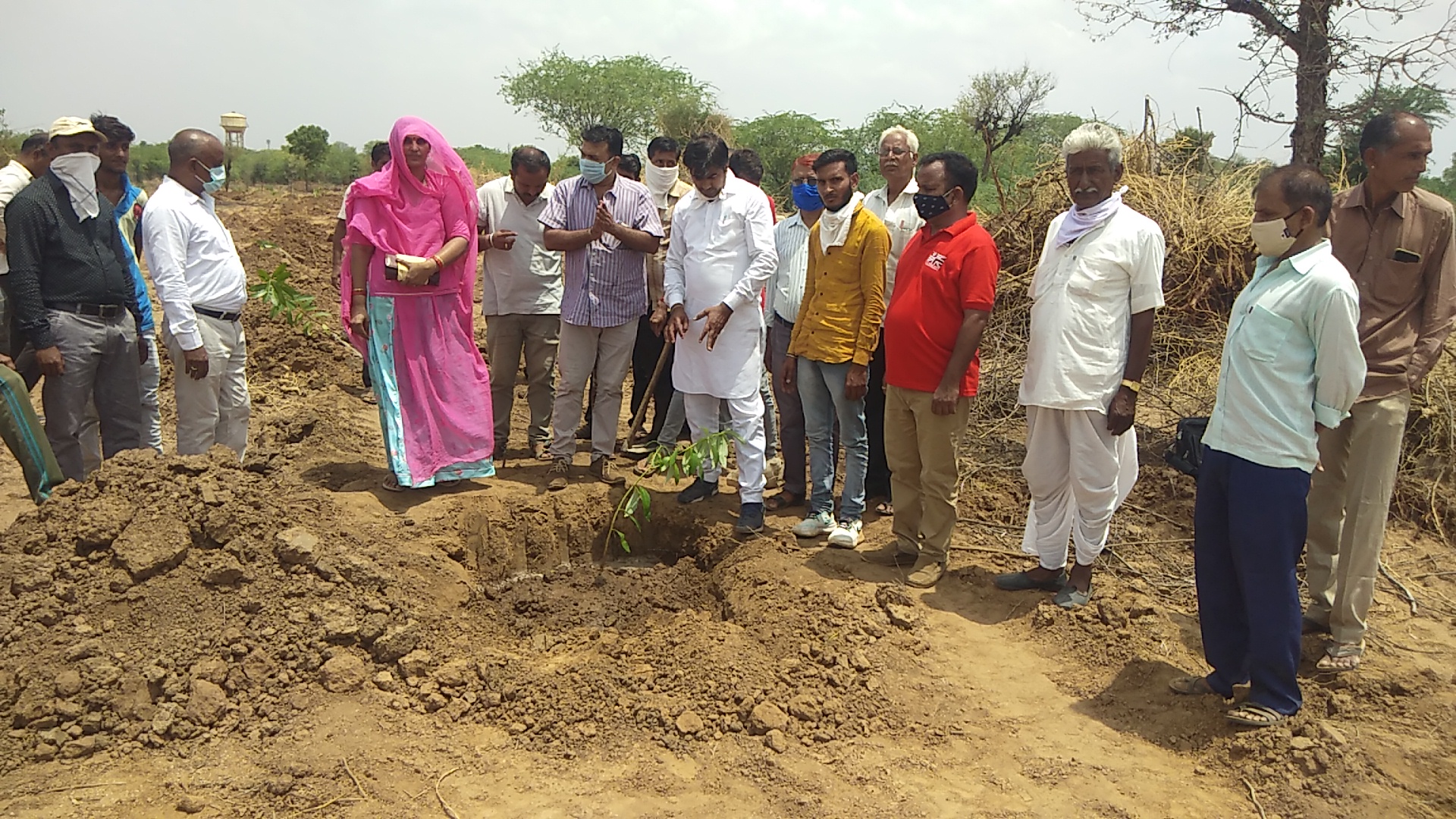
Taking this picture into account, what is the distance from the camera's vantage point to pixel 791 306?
505 centimetres

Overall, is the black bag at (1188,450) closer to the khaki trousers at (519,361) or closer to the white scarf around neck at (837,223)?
the white scarf around neck at (837,223)

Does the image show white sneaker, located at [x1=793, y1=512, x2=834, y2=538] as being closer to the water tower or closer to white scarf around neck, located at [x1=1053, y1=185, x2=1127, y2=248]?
white scarf around neck, located at [x1=1053, y1=185, x2=1127, y2=248]

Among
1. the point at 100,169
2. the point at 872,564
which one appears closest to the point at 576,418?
the point at 872,564

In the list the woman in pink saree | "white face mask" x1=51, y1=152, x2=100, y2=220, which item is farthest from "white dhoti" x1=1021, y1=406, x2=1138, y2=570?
"white face mask" x1=51, y1=152, x2=100, y2=220

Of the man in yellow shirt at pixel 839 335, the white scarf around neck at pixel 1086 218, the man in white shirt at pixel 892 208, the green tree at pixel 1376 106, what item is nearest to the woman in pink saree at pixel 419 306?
the man in yellow shirt at pixel 839 335

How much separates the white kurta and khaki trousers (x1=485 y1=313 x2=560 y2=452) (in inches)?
45.3

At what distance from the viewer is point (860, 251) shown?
4.46m

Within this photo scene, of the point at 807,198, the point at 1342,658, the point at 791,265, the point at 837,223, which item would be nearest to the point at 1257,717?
the point at 1342,658

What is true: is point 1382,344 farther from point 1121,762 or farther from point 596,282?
point 596,282

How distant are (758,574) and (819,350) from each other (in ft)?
3.56

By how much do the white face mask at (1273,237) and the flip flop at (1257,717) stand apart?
4.67 ft

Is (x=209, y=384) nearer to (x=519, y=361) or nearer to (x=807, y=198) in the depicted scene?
(x=519, y=361)

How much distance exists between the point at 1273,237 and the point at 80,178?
491cm

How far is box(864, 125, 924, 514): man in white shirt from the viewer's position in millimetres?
4867
